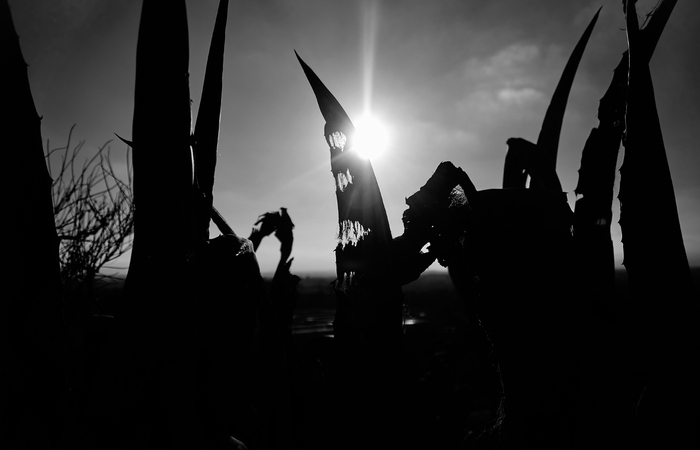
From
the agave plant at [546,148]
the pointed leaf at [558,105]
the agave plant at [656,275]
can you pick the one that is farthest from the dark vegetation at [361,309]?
the pointed leaf at [558,105]

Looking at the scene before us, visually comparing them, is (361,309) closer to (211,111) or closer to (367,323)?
(367,323)

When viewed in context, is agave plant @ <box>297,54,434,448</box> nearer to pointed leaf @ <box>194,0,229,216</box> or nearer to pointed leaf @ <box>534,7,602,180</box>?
pointed leaf @ <box>194,0,229,216</box>

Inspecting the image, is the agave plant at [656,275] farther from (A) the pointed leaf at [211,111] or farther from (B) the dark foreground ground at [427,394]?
(A) the pointed leaf at [211,111]

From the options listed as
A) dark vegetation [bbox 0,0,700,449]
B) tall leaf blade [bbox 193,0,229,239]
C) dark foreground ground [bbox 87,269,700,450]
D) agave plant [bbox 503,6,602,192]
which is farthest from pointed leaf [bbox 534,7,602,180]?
tall leaf blade [bbox 193,0,229,239]

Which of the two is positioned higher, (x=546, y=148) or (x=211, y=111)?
(x=546, y=148)

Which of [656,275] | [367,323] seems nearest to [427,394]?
[367,323]

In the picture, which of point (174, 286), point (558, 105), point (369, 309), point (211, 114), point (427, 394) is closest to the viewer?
point (174, 286)

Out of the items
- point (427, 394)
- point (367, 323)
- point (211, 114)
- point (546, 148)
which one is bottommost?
point (427, 394)

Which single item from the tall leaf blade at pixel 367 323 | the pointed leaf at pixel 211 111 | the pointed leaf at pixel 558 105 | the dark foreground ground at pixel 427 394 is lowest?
the dark foreground ground at pixel 427 394

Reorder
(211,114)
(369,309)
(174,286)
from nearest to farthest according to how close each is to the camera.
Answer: (174,286) → (369,309) → (211,114)

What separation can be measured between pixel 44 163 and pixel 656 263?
4.29 ft

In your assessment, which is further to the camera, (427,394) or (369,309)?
(427,394)

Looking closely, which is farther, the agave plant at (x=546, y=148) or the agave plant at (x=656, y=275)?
the agave plant at (x=546, y=148)

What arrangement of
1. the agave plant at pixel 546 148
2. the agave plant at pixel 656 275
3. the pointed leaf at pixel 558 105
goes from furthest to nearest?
the pointed leaf at pixel 558 105 → the agave plant at pixel 546 148 → the agave plant at pixel 656 275
